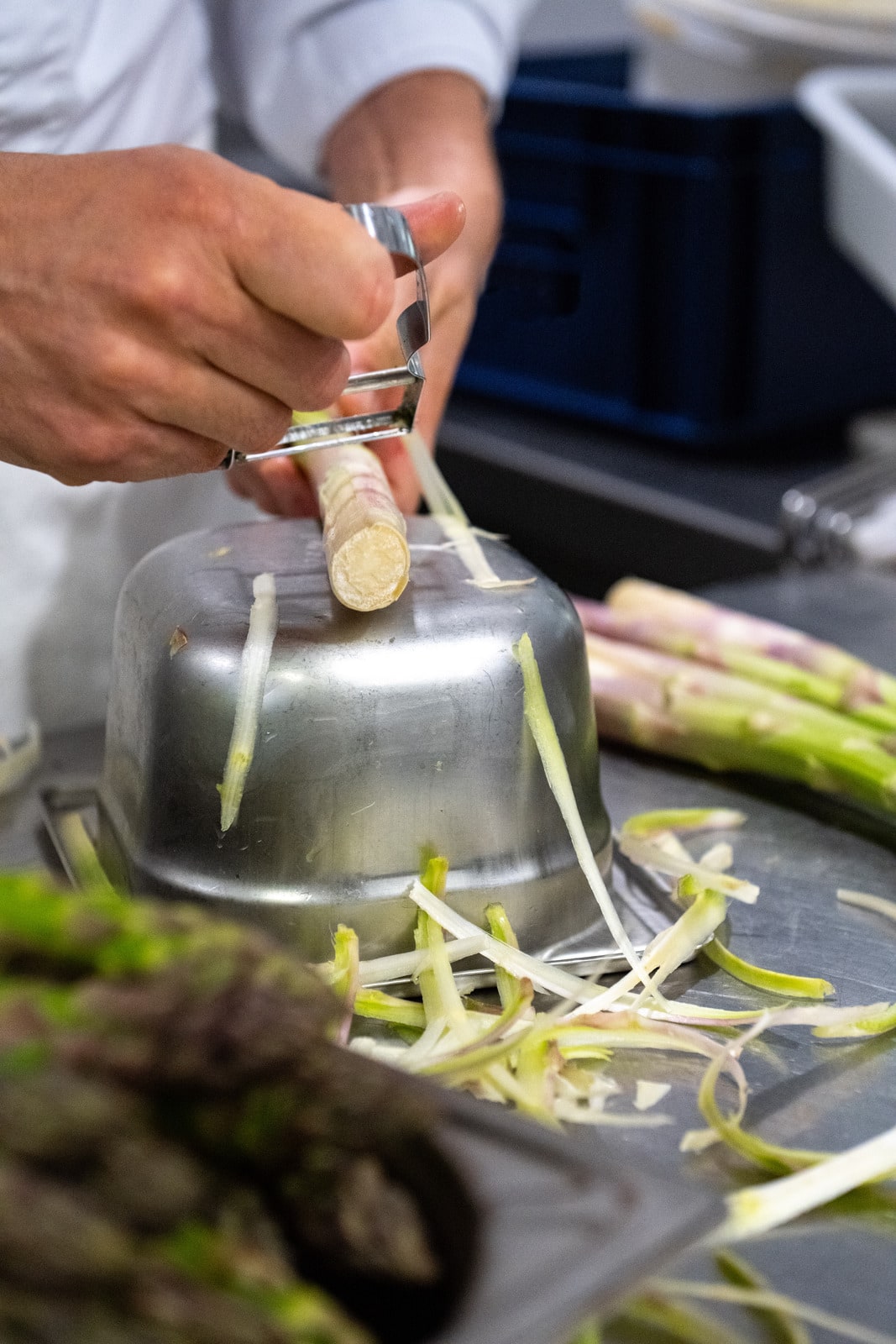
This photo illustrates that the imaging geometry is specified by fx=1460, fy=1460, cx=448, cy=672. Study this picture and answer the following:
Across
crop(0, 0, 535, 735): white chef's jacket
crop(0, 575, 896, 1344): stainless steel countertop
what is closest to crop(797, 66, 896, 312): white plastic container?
crop(0, 0, 535, 735): white chef's jacket

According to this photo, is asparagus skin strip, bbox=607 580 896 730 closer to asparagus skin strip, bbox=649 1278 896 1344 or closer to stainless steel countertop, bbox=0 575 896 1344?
stainless steel countertop, bbox=0 575 896 1344

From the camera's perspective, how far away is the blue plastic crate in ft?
6.80

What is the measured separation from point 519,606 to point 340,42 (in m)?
0.78

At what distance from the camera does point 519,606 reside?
36.1 inches

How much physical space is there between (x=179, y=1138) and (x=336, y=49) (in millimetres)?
1210

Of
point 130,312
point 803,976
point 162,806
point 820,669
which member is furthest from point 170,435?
point 820,669

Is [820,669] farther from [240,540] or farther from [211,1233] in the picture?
[211,1233]

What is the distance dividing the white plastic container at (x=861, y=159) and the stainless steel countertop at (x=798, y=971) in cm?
68

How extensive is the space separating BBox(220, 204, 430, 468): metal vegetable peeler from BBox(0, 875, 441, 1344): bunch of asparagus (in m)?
0.44

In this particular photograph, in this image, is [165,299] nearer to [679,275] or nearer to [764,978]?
[764,978]

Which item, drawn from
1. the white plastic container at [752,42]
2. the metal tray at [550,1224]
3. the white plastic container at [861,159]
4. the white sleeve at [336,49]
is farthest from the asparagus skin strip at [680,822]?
the white plastic container at [752,42]

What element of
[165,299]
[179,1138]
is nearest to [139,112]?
[165,299]

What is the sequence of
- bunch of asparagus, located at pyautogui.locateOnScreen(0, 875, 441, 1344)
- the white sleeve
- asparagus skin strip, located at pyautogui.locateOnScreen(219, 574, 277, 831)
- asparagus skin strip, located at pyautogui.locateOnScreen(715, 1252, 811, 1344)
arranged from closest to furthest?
1. bunch of asparagus, located at pyautogui.locateOnScreen(0, 875, 441, 1344)
2. asparagus skin strip, located at pyautogui.locateOnScreen(715, 1252, 811, 1344)
3. asparagus skin strip, located at pyautogui.locateOnScreen(219, 574, 277, 831)
4. the white sleeve

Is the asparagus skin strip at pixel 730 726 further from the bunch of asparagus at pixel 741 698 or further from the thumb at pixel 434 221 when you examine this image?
the thumb at pixel 434 221
